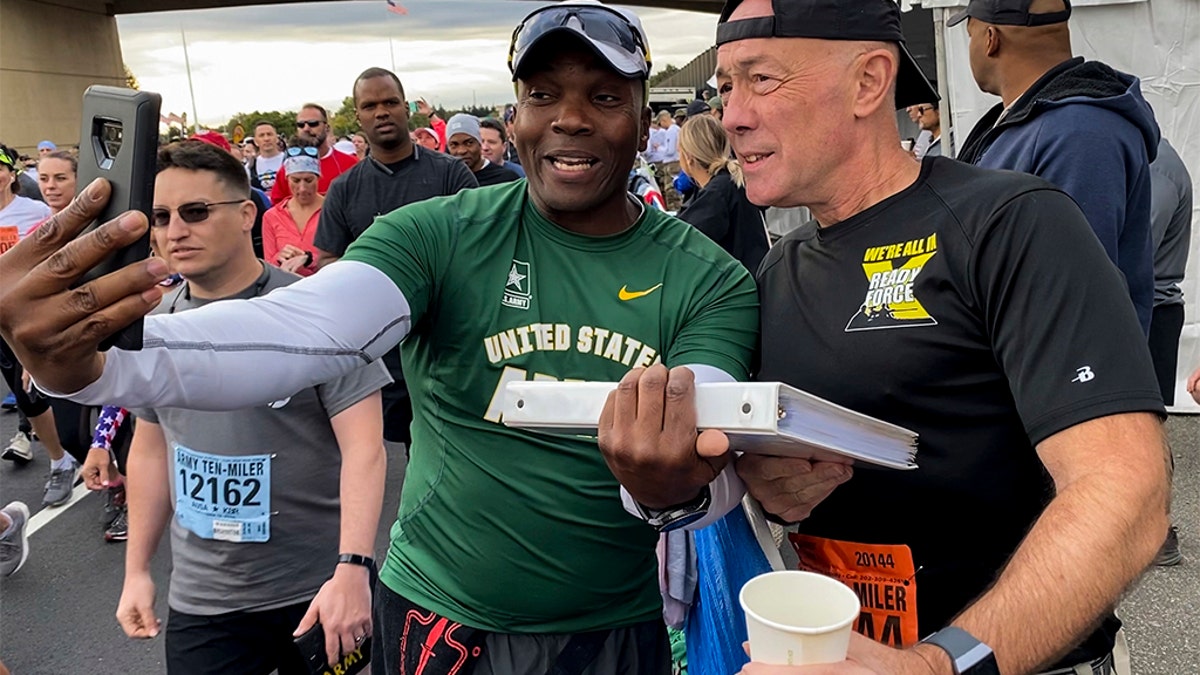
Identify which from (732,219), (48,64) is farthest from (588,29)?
(48,64)

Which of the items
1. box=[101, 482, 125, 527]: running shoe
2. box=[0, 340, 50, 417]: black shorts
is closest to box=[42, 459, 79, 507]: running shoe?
box=[0, 340, 50, 417]: black shorts

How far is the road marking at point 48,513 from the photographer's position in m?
5.71

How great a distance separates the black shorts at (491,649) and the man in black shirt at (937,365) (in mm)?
478

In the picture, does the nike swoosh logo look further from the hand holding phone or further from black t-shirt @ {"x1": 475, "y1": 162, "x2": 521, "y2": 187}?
black t-shirt @ {"x1": 475, "y1": 162, "x2": 521, "y2": 187}

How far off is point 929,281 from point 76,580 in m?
5.04

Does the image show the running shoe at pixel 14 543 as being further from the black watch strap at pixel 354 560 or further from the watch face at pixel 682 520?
the watch face at pixel 682 520

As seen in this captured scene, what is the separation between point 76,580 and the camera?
494 cm

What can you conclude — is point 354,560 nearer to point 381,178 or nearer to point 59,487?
point 381,178

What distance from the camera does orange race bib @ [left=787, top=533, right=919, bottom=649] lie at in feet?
5.10

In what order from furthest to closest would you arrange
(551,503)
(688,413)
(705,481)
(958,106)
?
(958,106) < (551,503) < (705,481) < (688,413)

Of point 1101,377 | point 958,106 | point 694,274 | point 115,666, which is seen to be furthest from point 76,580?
point 958,106

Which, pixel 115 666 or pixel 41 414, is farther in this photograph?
pixel 41 414

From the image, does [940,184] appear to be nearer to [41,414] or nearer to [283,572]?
[283,572]

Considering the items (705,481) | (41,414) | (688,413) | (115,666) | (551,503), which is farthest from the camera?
(41,414)
